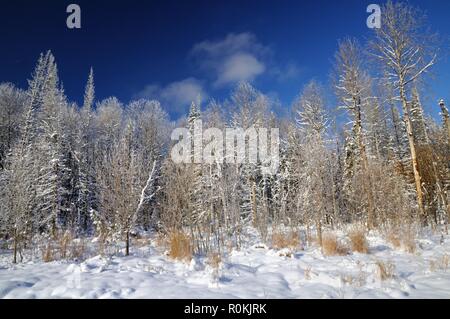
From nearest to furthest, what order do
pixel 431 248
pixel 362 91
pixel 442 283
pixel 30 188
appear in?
pixel 442 283 < pixel 431 248 < pixel 30 188 < pixel 362 91

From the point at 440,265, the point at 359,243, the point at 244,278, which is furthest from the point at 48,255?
the point at 440,265

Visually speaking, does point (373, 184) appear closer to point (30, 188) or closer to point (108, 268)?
point (108, 268)

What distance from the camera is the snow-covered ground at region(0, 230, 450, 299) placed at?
4.83 metres

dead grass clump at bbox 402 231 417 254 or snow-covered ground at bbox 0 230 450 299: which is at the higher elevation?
dead grass clump at bbox 402 231 417 254

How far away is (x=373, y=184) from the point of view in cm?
1284

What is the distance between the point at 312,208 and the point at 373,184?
3741mm

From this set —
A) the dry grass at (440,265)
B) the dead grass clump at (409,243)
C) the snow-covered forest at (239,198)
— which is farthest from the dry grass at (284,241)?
the dry grass at (440,265)

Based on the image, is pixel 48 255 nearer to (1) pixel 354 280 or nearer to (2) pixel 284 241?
(2) pixel 284 241

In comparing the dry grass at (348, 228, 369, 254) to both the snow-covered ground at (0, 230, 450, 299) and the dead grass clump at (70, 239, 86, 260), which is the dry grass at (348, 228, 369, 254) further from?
the dead grass clump at (70, 239, 86, 260)

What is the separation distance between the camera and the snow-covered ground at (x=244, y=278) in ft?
15.9

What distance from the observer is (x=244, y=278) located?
19.4ft

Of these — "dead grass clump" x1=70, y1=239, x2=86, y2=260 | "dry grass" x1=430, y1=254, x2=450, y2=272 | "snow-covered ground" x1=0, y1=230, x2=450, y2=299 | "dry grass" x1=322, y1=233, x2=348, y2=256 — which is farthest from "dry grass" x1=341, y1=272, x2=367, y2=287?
"dead grass clump" x1=70, y1=239, x2=86, y2=260

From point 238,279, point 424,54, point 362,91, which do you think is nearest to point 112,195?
point 238,279

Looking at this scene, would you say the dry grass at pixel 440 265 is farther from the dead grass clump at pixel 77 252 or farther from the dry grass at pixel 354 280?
the dead grass clump at pixel 77 252
